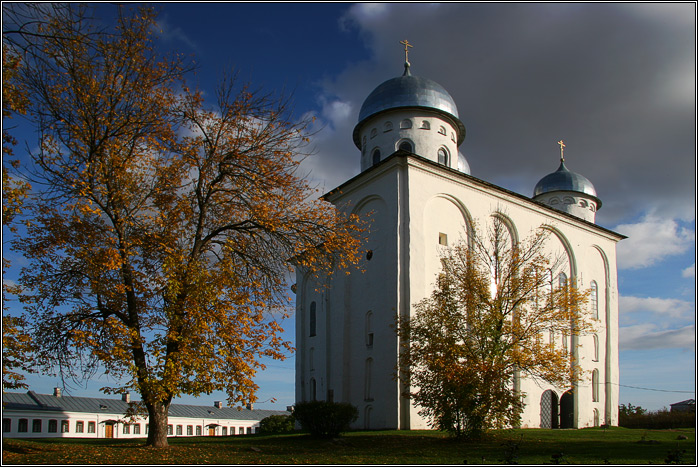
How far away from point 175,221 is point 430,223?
1140 centimetres

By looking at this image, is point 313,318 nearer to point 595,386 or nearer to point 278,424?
point 278,424

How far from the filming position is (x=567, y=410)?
25.5 m

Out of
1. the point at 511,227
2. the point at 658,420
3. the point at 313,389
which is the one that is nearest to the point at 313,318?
the point at 313,389

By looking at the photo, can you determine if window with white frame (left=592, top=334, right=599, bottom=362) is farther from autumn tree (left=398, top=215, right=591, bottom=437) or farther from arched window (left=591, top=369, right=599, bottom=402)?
autumn tree (left=398, top=215, right=591, bottom=437)

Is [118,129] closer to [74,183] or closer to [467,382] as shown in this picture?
[74,183]

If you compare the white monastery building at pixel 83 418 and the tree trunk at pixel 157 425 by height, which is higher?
the tree trunk at pixel 157 425

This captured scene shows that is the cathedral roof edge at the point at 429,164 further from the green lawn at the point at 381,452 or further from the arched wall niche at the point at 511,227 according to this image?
the green lawn at the point at 381,452

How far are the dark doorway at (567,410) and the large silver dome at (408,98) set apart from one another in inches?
498

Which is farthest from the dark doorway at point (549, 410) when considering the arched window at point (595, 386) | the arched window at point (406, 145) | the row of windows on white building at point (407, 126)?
the row of windows on white building at point (407, 126)

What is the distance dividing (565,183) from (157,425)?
1109 inches

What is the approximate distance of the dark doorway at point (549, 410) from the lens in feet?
79.2

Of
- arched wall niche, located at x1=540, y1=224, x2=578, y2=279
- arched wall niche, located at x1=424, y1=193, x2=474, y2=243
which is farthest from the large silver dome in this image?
arched wall niche, located at x1=540, y1=224, x2=578, y2=279

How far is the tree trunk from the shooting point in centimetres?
1244

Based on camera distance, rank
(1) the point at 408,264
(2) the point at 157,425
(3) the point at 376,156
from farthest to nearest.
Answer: (3) the point at 376,156
(1) the point at 408,264
(2) the point at 157,425
